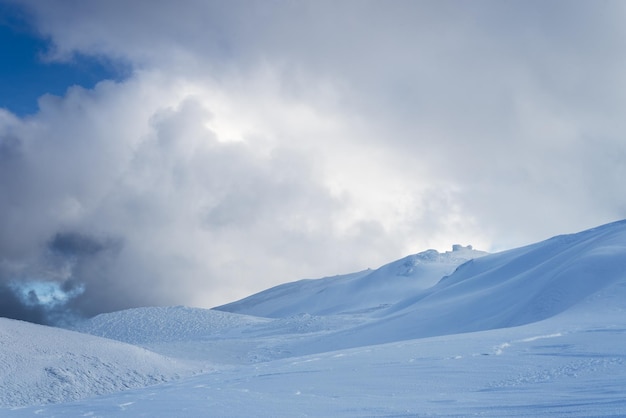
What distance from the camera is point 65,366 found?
655 inches

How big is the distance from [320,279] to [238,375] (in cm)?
7465

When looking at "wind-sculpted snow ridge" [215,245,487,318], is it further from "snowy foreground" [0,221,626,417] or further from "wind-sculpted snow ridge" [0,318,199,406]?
"wind-sculpted snow ridge" [0,318,199,406]

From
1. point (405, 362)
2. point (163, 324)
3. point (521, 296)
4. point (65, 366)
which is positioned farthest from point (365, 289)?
point (405, 362)

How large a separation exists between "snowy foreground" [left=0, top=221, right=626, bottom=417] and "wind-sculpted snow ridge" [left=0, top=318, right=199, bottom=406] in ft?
0.17

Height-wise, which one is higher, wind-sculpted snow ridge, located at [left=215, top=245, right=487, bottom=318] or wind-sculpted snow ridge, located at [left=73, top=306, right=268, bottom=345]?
wind-sculpted snow ridge, located at [left=215, top=245, right=487, bottom=318]

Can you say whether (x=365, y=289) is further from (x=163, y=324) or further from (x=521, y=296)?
(x=521, y=296)

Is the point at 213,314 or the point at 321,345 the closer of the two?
the point at 321,345

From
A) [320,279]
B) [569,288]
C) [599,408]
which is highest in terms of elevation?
[320,279]

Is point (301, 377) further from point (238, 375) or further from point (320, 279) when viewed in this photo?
point (320, 279)

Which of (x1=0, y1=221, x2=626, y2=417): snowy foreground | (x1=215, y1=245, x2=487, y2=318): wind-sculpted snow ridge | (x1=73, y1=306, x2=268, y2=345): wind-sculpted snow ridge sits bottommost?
(x1=0, y1=221, x2=626, y2=417): snowy foreground

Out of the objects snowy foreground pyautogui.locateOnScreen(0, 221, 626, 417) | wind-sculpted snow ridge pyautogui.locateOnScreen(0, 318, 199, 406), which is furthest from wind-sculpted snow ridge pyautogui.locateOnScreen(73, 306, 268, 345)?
wind-sculpted snow ridge pyautogui.locateOnScreen(0, 318, 199, 406)

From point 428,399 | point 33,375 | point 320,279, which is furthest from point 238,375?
point 320,279

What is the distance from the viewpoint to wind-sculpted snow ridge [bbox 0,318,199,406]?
15.1m

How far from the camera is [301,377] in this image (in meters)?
13.5
